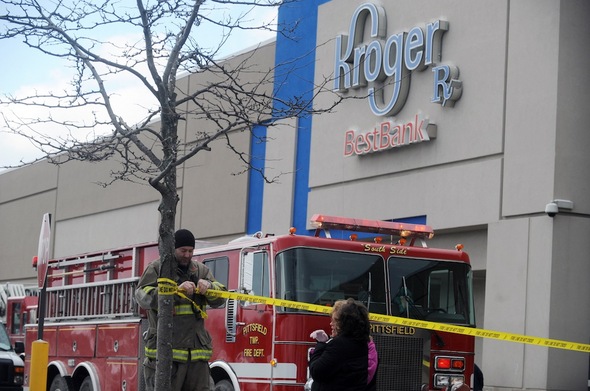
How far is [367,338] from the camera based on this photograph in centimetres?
784

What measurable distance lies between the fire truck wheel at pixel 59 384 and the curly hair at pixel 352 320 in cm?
840

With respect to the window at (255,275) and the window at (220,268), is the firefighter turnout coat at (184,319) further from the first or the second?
the window at (220,268)

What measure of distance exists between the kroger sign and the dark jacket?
14517mm

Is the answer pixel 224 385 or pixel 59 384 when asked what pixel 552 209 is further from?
pixel 59 384

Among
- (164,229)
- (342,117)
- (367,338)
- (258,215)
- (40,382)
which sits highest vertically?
(342,117)

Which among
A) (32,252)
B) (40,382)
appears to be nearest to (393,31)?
(40,382)

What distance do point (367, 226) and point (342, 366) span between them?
5.77m

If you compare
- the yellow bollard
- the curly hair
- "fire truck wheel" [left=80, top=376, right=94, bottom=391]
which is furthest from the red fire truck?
the curly hair

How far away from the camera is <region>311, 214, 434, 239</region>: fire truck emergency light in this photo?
1302 centimetres

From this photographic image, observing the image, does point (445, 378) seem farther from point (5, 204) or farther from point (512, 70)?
point (5, 204)

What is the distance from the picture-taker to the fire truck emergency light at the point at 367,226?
13023 mm

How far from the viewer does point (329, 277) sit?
12.1m

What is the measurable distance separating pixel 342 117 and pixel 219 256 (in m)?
12.4

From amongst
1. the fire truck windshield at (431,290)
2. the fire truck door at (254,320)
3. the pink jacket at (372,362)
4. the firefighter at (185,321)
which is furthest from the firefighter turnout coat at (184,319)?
the fire truck windshield at (431,290)
